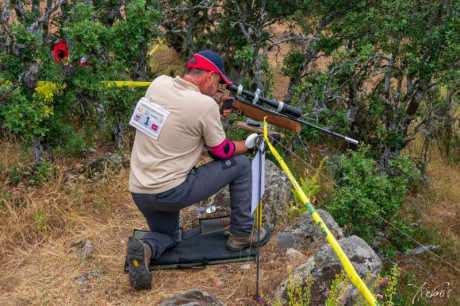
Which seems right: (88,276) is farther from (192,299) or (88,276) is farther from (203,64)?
(203,64)

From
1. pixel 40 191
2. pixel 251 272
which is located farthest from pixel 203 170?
pixel 40 191

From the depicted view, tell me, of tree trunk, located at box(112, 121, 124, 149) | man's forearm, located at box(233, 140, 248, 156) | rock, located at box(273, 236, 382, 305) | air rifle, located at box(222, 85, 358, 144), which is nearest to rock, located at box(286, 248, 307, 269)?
rock, located at box(273, 236, 382, 305)

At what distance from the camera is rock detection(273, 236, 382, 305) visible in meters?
3.44

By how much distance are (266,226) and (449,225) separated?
350 cm

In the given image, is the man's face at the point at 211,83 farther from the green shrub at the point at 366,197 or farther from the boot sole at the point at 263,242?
the green shrub at the point at 366,197

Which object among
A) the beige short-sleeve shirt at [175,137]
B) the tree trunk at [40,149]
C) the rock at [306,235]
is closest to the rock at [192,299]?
the beige short-sleeve shirt at [175,137]

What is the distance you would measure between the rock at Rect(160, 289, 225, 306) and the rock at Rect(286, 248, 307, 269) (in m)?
0.86

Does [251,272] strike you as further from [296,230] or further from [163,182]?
[163,182]

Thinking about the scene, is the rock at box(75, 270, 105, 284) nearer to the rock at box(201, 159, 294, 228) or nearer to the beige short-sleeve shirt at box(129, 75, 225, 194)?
the beige short-sleeve shirt at box(129, 75, 225, 194)

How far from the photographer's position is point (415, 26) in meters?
5.91

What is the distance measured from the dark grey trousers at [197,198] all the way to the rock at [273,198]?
0.67 m

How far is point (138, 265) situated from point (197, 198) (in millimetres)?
680

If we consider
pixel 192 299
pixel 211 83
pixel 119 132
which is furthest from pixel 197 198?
pixel 119 132

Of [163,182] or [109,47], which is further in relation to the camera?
[109,47]
